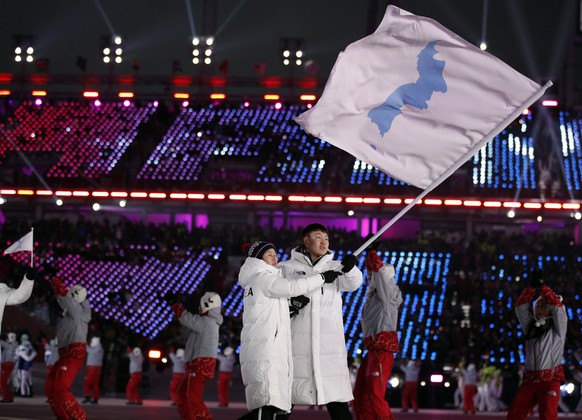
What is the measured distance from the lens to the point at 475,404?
23719 mm

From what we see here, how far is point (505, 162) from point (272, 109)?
802 centimetres

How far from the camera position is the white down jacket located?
891 centimetres

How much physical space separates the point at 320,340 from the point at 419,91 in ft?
7.65

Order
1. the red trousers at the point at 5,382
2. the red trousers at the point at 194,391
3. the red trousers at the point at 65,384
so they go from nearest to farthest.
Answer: the red trousers at the point at 194,391, the red trousers at the point at 65,384, the red trousers at the point at 5,382

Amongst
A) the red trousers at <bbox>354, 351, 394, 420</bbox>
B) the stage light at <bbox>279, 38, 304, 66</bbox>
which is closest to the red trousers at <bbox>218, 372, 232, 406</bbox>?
the red trousers at <bbox>354, 351, 394, 420</bbox>

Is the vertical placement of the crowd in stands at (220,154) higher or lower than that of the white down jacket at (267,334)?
higher

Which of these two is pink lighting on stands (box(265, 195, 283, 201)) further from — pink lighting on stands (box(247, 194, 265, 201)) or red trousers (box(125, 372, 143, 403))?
red trousers (box(125, 372, 143, 403))

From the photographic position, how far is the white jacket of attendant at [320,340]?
9.38 m

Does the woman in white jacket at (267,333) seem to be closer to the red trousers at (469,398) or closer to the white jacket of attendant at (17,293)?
the white jacket of attendant at (17,293)

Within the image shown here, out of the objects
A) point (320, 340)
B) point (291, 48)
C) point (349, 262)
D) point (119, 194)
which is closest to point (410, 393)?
point (320, 340)

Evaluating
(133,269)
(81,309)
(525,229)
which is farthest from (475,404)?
(525,229)

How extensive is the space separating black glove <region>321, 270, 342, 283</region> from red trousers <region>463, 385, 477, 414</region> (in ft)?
43.0

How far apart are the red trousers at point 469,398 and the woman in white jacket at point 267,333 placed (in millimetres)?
13109

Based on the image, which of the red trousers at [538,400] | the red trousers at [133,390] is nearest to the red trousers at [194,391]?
the red trousers at [538,400]
